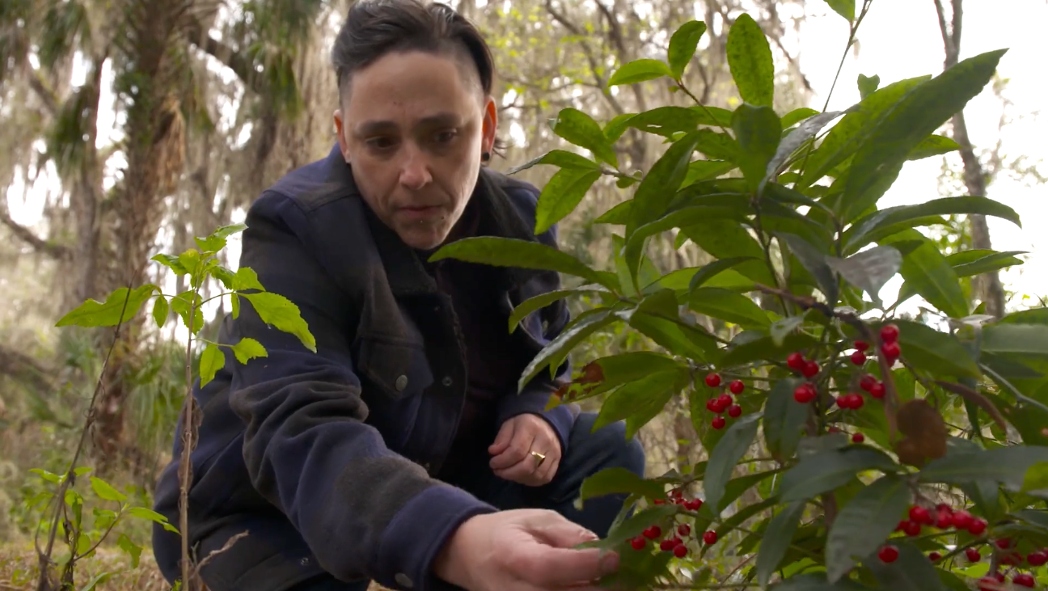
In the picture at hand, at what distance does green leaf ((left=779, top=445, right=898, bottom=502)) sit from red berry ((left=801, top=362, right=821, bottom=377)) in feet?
0.32

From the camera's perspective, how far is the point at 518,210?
2057 millimetres

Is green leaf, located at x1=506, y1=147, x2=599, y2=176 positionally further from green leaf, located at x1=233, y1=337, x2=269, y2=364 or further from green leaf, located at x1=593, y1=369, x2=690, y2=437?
green leaf, located at x1=233, y1=337, x2=269, y2=364

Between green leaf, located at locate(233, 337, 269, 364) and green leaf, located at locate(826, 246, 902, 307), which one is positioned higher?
green leaf, located at locate(826, 246, 902, 307)

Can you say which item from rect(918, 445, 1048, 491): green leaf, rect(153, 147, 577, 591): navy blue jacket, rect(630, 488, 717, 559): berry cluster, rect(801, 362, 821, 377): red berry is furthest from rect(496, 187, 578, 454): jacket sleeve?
rect(918, 445, 1048, 491): green leaf

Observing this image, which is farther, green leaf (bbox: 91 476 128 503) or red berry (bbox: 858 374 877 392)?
green leaf (bbox: 91 476 128 503)

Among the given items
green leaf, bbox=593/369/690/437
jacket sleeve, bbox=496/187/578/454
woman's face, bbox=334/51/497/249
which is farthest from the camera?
jacket sleeve, bbox=496/187/578/454

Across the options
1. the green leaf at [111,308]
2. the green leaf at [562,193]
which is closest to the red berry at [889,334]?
the green leaf at [562,193]

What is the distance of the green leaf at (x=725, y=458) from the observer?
2.65ft

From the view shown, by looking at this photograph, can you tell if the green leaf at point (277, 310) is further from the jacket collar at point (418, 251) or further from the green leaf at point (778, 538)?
the green leaf at point (778, 538)

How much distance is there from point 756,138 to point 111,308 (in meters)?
0.88

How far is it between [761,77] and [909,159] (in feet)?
0.58

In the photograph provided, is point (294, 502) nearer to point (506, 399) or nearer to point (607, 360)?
point (607, 360)

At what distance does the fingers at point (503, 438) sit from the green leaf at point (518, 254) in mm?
887

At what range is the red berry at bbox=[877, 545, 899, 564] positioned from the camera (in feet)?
2.45
